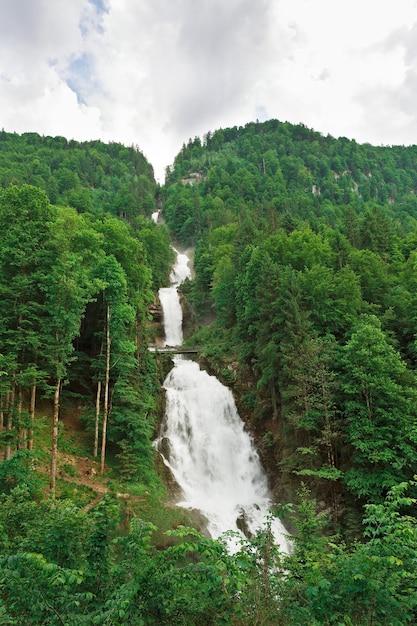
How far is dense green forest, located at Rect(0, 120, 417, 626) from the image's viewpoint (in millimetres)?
5219

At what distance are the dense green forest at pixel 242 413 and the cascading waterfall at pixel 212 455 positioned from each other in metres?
1.24

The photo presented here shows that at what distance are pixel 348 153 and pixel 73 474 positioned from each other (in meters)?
159

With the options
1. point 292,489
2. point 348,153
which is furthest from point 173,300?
point 348,153

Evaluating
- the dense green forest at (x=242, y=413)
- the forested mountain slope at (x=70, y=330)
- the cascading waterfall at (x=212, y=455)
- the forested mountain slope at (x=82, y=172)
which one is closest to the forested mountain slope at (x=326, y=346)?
the dense green forest at (x=242, y=413)

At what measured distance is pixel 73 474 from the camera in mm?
19484

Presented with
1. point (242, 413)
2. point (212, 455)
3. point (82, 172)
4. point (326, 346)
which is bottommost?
point (212, 455)

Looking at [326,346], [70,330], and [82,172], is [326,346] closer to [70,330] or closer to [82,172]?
[70,330]

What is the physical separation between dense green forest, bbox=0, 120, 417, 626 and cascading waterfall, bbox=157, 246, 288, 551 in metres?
1.24

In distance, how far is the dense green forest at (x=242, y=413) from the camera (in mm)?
5219

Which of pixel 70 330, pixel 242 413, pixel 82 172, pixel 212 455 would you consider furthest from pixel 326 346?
pixel 82 172

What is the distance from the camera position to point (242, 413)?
94.8 ft

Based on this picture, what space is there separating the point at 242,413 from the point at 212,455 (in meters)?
4.24

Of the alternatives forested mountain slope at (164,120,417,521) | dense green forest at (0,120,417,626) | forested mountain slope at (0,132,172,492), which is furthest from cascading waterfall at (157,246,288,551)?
forested mountain slope at (0,132,172,492)

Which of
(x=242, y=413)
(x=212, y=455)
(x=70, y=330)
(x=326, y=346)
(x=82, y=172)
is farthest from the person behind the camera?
(x=82, y=172)
